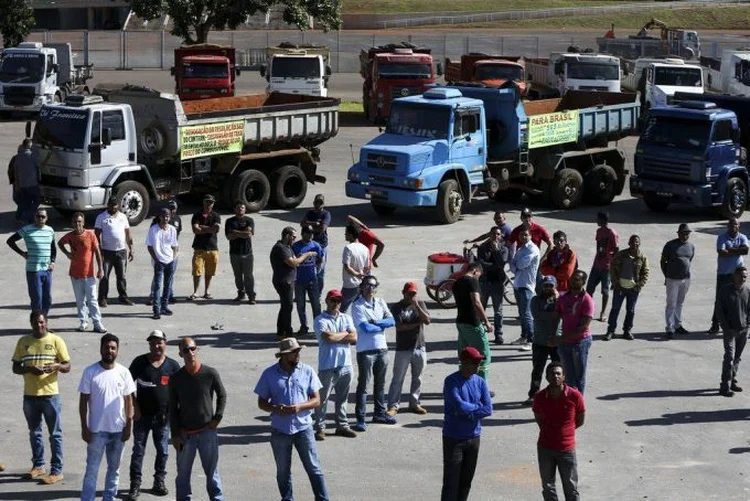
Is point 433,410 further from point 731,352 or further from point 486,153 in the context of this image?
point 486,153

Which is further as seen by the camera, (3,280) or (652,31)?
(652,31)

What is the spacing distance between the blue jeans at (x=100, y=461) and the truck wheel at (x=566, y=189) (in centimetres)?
1915

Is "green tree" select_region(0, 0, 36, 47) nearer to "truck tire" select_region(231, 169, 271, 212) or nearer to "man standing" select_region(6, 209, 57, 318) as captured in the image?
"truck tire" select_region(231, 169, 271, 212)

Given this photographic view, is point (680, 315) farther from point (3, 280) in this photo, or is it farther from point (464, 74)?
point (464, 74)

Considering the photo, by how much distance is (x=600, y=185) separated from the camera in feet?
105

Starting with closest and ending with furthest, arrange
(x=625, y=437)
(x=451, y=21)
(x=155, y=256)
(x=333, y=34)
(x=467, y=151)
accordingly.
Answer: (x=625, y=437), (x=155, y=256), (x=467, y=151), (x=333, y=34), (x=451, y=21)

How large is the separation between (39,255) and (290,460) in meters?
7.65

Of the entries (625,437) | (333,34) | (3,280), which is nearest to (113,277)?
(3,280)

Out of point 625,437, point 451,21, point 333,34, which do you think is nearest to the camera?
point 625,437

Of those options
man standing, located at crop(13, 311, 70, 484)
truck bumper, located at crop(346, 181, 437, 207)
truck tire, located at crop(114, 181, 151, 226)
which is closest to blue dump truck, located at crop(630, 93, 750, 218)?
truck bumper, located at crop(346, 181, 437, 207)

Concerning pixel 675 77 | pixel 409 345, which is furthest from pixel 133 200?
pixel 675 77

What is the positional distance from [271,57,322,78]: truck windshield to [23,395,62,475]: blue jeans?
3261 cm

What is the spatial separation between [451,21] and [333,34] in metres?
13.8

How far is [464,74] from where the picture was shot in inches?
1916
